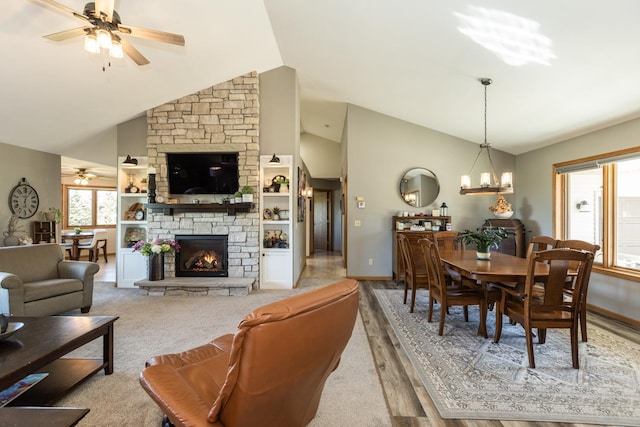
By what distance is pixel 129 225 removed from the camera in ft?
16.6

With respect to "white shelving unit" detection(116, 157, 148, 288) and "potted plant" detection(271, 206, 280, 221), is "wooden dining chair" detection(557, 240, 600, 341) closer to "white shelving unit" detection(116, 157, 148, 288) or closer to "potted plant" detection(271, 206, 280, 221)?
"potted plant" detection(271, 206, 280, 221)

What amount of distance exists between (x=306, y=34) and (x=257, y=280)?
3.68 meters

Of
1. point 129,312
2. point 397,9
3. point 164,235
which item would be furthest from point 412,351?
point 164,235

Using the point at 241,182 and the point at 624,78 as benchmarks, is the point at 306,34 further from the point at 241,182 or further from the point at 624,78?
the point at 624,78

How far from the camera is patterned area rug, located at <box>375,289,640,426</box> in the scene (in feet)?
6.13

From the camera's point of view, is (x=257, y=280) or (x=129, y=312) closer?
(x=129, y=312)

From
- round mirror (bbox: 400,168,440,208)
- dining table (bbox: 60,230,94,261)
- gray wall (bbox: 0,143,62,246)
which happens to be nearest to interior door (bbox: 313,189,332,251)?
round mirror (bbox: 400,168,440,208)

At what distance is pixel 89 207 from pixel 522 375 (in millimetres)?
10822

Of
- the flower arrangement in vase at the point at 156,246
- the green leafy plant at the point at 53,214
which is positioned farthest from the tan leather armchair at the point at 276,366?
the green leafy plant at the point at 53,214

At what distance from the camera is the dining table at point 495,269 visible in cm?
259

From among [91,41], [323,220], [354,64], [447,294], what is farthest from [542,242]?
[323,220]

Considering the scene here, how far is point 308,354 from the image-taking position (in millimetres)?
1014

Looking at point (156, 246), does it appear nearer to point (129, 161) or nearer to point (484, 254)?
point (129, 161)

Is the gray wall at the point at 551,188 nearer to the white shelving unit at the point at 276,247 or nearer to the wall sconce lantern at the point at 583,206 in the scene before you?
the wall sconce lantern at the point at 583,206
